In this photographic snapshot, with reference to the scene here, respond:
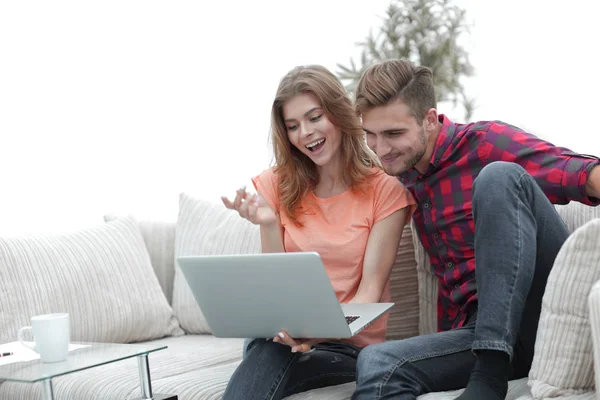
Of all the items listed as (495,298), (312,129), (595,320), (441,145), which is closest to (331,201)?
(312,129)

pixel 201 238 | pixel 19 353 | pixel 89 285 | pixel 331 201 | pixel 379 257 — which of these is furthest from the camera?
pixel 201 238

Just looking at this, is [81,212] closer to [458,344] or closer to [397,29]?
[397,29]

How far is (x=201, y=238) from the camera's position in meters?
2.49

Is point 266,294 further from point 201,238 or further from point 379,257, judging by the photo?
point 201,238

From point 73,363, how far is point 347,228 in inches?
29.1

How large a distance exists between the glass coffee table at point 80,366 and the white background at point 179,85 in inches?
55.4

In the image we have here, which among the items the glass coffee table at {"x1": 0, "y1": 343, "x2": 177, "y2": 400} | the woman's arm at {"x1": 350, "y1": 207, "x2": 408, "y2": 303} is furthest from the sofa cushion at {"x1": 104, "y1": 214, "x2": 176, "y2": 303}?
the woman's arm at {"x1": 350, "y1": 207, "x2": 408, "y2": 303}

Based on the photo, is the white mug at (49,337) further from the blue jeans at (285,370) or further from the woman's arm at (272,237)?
the woman's arm at (272,237)

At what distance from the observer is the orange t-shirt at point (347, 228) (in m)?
1.90

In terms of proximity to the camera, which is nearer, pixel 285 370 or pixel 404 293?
pixel 285 370

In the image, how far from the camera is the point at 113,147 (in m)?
3.45

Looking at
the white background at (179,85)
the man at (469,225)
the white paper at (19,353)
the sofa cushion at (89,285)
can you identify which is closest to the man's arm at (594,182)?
the man at (469,225)

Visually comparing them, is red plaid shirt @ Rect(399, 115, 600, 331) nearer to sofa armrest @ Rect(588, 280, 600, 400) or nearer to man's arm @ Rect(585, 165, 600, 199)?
man's arm @ Rect(585, 165, 600, 199)

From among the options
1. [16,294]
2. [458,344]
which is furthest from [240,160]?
[458,344]
